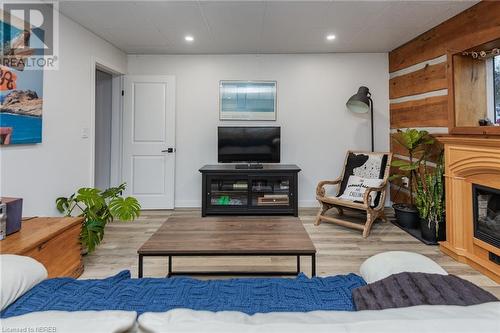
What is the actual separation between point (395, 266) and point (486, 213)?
2053mm

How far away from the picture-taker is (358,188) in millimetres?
3717

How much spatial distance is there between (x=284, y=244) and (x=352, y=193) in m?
2.12

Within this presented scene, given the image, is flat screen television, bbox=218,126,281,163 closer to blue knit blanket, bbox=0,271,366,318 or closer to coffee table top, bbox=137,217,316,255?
coffee table top, bbox=137,217,316,255

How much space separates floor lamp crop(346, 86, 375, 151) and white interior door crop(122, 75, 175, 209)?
108 inches

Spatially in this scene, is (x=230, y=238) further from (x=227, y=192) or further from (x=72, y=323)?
(x=227, y=192)

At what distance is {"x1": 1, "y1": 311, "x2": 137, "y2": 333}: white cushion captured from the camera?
555 mm

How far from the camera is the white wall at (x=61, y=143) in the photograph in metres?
2.43

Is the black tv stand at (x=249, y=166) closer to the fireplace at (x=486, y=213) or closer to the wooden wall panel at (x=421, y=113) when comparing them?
the wooden wall panel at (x=421, y=113)

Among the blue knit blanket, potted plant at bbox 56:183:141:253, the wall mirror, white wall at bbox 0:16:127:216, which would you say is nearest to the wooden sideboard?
potted plant at bbox 56:183:141:253

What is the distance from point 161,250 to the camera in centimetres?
180

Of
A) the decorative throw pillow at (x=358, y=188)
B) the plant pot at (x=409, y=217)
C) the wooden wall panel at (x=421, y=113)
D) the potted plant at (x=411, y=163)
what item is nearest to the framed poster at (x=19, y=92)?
the decorative throw pillow at (x=358, y=188)

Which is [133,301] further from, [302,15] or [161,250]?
[302,15]

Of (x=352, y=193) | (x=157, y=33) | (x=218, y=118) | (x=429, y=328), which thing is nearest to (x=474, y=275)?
(x=352, y=193)

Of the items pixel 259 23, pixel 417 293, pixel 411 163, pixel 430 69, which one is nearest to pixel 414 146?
pixel 411 163
